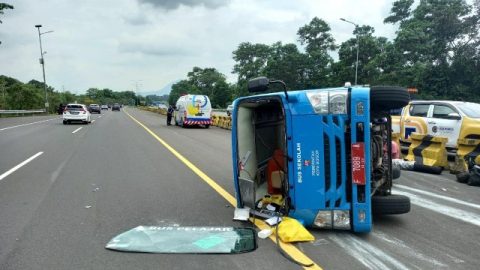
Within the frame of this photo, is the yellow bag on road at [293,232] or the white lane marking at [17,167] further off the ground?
the white lane marking at [17,167]

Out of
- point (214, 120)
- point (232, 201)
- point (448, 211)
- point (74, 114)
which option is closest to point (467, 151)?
point (448, 211)

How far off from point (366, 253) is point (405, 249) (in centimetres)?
49

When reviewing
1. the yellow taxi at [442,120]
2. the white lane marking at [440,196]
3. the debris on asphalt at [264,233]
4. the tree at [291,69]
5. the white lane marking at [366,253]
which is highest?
the tree at [291,69]

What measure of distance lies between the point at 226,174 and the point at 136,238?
460 cm

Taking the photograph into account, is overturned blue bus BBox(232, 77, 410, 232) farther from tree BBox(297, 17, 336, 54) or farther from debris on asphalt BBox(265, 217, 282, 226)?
tree BBox(297, 17, 336, 54)

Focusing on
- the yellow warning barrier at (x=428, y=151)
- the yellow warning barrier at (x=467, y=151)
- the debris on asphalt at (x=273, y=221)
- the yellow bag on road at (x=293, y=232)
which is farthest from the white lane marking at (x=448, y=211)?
the yellow warning barrier at (x=428, y=151)

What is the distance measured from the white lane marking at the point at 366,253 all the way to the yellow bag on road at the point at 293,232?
0.33m

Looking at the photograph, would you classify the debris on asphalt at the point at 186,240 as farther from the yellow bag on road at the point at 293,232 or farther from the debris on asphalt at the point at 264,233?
the yellow bag on road at the point at 293,232

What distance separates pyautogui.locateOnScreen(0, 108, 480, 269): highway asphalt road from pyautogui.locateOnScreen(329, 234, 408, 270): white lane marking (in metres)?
0.01

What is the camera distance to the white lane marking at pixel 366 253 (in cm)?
425

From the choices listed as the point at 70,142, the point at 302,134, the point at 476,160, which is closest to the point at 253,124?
the point at 302,134

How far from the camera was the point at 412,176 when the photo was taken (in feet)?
32.0

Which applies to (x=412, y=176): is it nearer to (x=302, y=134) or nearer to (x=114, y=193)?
(x=302, y=134)

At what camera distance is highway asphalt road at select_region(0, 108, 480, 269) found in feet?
14.4
